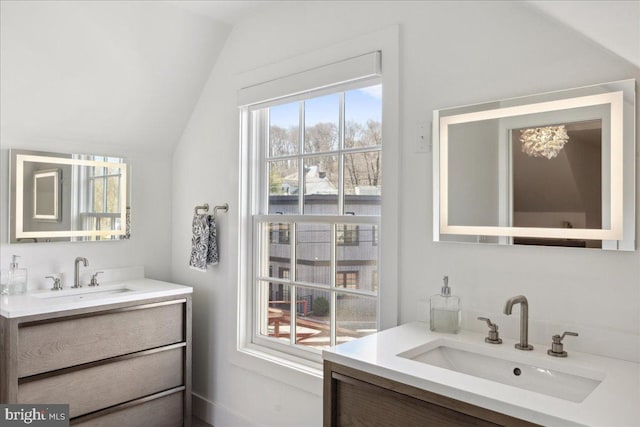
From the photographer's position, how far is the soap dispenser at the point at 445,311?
1.71 meters

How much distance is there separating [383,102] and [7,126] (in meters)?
2.00

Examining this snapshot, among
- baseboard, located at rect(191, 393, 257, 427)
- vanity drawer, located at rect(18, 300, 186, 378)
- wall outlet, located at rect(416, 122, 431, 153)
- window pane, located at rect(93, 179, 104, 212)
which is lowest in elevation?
baseboard, located at rect(191, 393, 257, 427)

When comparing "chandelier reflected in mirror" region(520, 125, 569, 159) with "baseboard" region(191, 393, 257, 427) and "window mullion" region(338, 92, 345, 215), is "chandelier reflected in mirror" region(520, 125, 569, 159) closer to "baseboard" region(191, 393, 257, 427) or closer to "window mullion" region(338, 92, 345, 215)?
"window mullion" region(338, 92, 345, 215)

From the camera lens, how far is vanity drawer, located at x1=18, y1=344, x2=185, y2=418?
7.17 feet

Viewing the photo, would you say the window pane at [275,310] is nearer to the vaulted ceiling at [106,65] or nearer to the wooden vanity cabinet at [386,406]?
the wooden vanity cabinet at [386,406]

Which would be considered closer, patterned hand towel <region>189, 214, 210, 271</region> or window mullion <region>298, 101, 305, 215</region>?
window mullion <region>298, 101, 305, 215</region>

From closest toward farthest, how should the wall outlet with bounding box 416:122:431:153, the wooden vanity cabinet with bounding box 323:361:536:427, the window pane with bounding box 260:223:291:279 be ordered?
the wooden vanity cabinet with bounding box 323:361:536:427 → the wall outlet with bounding box 416:122:431:153 → the window pane with bounding box 260:223:291:279

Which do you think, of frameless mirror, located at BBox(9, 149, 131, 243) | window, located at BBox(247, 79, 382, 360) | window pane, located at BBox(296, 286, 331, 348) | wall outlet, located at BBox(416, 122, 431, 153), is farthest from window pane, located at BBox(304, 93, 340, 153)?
frameless mirror, located at BBox(9, 149, 131, 243)

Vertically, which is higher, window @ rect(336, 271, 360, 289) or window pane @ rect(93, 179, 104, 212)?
window pane @ rect(93, 179, 104, 212)

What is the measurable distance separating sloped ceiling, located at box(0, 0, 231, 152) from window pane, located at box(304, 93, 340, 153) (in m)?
0.84

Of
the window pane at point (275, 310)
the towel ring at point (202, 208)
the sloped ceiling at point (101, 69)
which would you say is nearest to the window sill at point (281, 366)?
the window pane at point (275, 310)

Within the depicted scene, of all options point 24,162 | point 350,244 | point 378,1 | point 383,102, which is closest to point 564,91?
point 383,102

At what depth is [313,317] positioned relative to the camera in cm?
246

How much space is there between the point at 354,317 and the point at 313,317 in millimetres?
279
